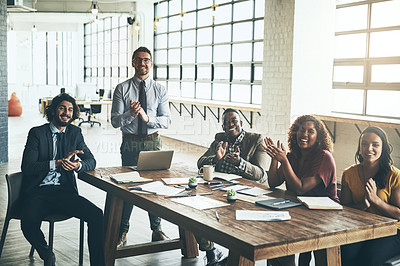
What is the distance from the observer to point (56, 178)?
3732 millimetres

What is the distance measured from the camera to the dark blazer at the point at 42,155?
360 cm

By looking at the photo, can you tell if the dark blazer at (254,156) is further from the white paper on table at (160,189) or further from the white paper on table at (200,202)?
the white paper on table at (200,202)

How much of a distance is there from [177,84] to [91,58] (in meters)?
7.42

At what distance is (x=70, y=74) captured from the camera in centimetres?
2159

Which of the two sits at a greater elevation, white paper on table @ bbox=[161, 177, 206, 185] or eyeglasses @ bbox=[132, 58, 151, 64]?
eyeglasses @ bbox=[132, 58, 151, 64]

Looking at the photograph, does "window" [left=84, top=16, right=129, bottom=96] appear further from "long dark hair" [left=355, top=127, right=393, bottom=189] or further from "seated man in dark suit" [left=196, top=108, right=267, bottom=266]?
"long dark hair" [left=355, top=127, right=393, bottom=189]

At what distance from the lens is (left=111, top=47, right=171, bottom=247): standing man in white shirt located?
13.9ft

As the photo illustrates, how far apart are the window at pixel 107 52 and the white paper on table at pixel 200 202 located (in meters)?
10.9

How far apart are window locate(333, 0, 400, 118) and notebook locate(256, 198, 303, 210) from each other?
439 centimetres

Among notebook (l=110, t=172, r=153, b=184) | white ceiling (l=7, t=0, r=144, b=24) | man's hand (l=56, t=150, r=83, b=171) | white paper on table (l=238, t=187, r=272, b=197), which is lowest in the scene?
white paper on table (l=238, t=187, r=272, b=197)

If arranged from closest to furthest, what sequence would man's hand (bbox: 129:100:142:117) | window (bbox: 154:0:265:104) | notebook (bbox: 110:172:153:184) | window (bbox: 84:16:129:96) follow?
notebook (bbox: 110:172:153:184)
man's hand (bbox: 129:100:142:117)
window (bbox: 154:0:265:104)
window (bbox: 84:16:129:96)

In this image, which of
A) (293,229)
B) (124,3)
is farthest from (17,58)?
(293,229)

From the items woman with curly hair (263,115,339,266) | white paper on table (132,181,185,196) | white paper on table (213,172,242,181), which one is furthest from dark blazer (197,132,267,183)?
white paper on table (132,181,185,196)

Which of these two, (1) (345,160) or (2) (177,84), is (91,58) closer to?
(2) (177,84)
